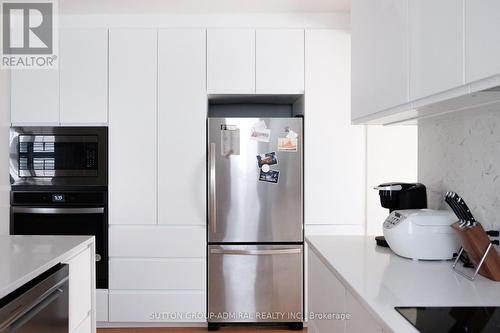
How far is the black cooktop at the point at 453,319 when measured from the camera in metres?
0.92

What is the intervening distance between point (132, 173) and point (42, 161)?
2.24 feet

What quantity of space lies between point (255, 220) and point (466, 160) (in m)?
1.55

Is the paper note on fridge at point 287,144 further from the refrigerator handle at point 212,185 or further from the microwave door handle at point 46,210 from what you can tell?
the microwave door handle at point 46,210

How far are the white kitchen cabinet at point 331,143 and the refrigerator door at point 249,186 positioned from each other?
16 centimetres

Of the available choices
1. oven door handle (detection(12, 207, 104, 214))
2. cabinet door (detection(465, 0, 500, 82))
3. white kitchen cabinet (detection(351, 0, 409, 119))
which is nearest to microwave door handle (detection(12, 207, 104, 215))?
oven door handle (detection(12, 207, 104, 214))

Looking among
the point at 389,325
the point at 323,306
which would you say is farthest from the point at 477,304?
the point at 323,306

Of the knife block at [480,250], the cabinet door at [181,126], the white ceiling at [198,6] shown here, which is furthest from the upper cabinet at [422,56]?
the cabinet door at [181,126]

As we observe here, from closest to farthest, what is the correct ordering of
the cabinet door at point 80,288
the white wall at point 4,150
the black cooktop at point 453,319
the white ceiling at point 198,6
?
1. the black cooktop at point 453,319
2. the cabinet door at point 80,288
3. the white ceiling at point 198,6
4. the white wall at point 4,150

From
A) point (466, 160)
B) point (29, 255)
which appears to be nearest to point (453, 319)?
point (466, 160)

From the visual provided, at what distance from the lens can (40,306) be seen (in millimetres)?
1468

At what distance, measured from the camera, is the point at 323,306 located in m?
1.76

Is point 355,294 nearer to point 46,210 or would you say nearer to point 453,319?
point 453,319

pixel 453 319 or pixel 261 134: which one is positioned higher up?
pixel 261 134

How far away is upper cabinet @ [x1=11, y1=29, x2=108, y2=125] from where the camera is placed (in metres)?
3.03
